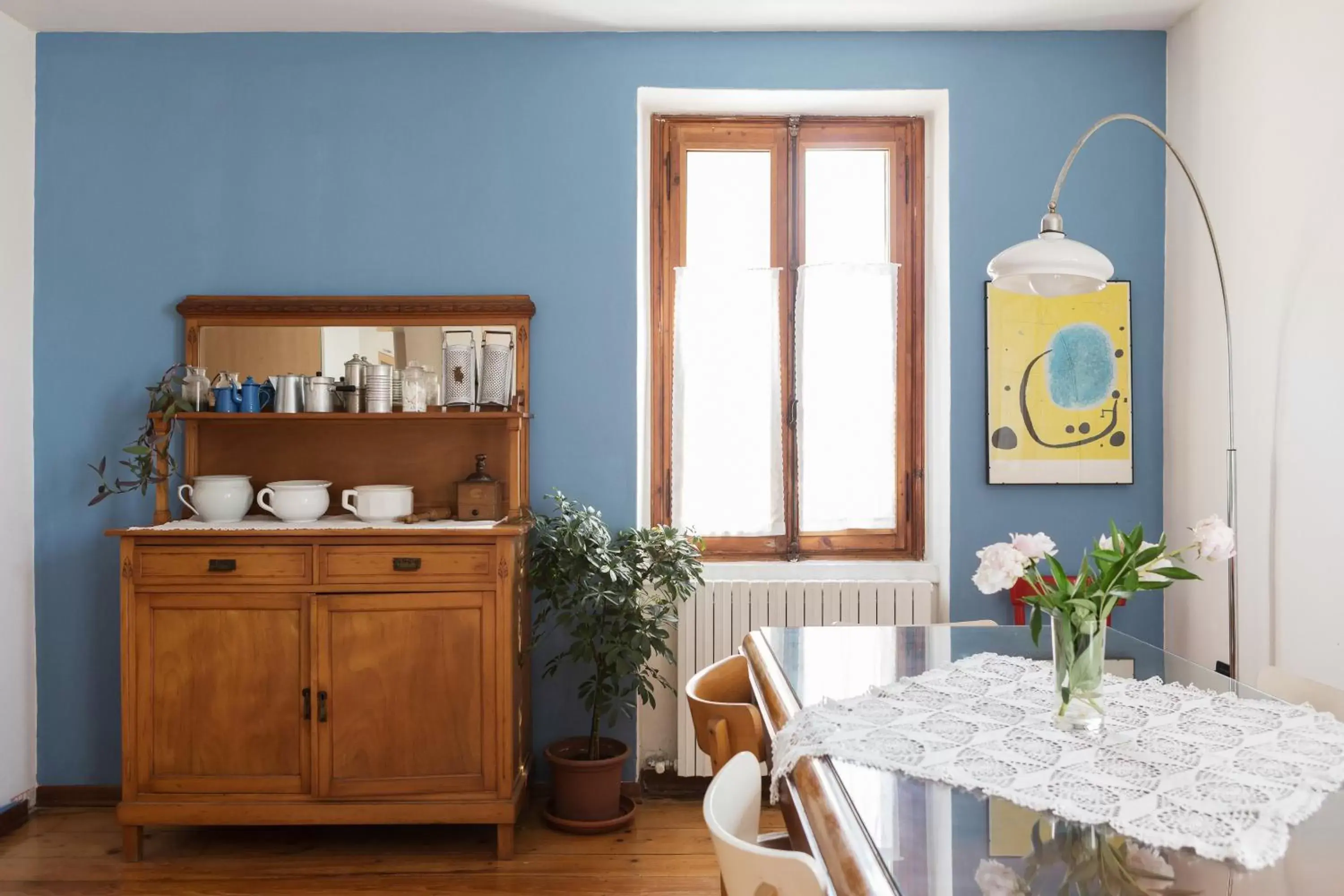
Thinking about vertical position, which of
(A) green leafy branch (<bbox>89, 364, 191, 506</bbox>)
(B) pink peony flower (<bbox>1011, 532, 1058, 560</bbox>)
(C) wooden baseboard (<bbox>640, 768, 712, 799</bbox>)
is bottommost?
(C) wooden baseboard (<bbox>640, 768, 712, 799</bbox>)

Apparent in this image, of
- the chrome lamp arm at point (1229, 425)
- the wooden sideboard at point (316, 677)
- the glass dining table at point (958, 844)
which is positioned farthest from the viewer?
the wooden sideboard at point (316, 677)

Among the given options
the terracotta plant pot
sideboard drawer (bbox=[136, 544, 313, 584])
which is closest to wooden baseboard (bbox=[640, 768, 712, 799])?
the terracotta plant pot

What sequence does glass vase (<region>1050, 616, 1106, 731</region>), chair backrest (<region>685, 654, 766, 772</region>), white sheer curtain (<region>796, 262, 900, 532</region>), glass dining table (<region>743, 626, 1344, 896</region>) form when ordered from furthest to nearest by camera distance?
white sheer curtain (<region>796, 262, 900, 532</region>), chair backrest (<region>685, 654, 766, 772</region>), glass vase (<region>1050, 616, 1106, 731</region>), glass dining table (<region>743, 626, 1344, 896</region>)

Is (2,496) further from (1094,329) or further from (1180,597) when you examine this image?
(1180,597)

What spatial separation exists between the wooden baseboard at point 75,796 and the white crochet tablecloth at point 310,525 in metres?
0.97

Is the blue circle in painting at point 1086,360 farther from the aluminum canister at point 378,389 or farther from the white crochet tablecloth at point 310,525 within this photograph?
the aluminum canister at point 378,389

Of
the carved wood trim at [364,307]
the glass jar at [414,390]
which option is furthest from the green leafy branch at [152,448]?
the glass jar at [414,390]

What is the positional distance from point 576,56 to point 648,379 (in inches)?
48.1

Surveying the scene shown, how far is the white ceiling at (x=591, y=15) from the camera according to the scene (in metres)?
3.36

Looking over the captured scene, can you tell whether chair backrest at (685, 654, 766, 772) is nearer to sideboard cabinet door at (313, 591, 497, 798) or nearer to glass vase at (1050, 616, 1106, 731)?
glass vase at (1050, 616, 1106, 731)

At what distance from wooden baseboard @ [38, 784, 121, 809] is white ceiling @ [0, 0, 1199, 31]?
2.73 m

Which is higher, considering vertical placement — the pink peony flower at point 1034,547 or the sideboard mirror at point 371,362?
the sideboard mirror at point 371,362

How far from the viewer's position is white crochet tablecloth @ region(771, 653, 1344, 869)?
1.27m

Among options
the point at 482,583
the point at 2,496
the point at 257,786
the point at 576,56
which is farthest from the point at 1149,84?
the point at 2,496
